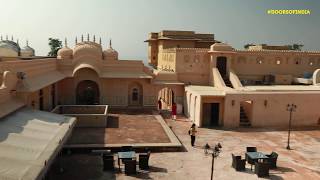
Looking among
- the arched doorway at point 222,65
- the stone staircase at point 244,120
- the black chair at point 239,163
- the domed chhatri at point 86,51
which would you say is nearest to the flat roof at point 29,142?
the black chair at point 239,163

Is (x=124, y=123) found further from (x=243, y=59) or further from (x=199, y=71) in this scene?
(x=243, y=59)

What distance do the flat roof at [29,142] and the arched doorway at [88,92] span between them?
14060 millimetres

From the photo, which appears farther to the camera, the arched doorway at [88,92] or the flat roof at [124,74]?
the arched doorway at [88,92]

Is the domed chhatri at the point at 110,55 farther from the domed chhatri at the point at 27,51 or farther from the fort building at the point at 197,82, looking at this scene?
the domed chhatri at the point at 27,51

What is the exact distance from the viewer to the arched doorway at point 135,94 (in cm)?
3198

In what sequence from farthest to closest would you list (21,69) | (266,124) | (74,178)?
(266,124) → (21,69) → (74,178)

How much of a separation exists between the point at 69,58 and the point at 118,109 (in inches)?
256

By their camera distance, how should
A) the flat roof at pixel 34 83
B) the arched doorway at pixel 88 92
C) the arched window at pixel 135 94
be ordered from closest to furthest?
the flat roof at pixel 34 83 → the arched doorway at pixel 88 92 → the arched window at pixel 135 94

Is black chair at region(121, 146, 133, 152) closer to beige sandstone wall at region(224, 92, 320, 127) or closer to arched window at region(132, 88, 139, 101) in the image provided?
beige sandstone wall at region(224, 92, 320, 127)

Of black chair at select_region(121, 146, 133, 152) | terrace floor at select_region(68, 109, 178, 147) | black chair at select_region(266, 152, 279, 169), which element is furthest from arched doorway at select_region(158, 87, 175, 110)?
black chair at select_region(266, 152, 279, 169)

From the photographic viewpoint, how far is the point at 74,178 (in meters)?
15.2

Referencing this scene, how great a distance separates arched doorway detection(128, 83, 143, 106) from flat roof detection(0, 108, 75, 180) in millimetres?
14635

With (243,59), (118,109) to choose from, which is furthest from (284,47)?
(118,109)

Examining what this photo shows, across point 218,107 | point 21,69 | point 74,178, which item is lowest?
point 74,178
